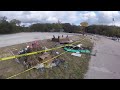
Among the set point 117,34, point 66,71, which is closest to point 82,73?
point 66,71

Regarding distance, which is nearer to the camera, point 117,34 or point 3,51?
point 3,51

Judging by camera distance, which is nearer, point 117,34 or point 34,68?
point 34,68

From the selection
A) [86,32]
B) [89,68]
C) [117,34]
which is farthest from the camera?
[86,32]
